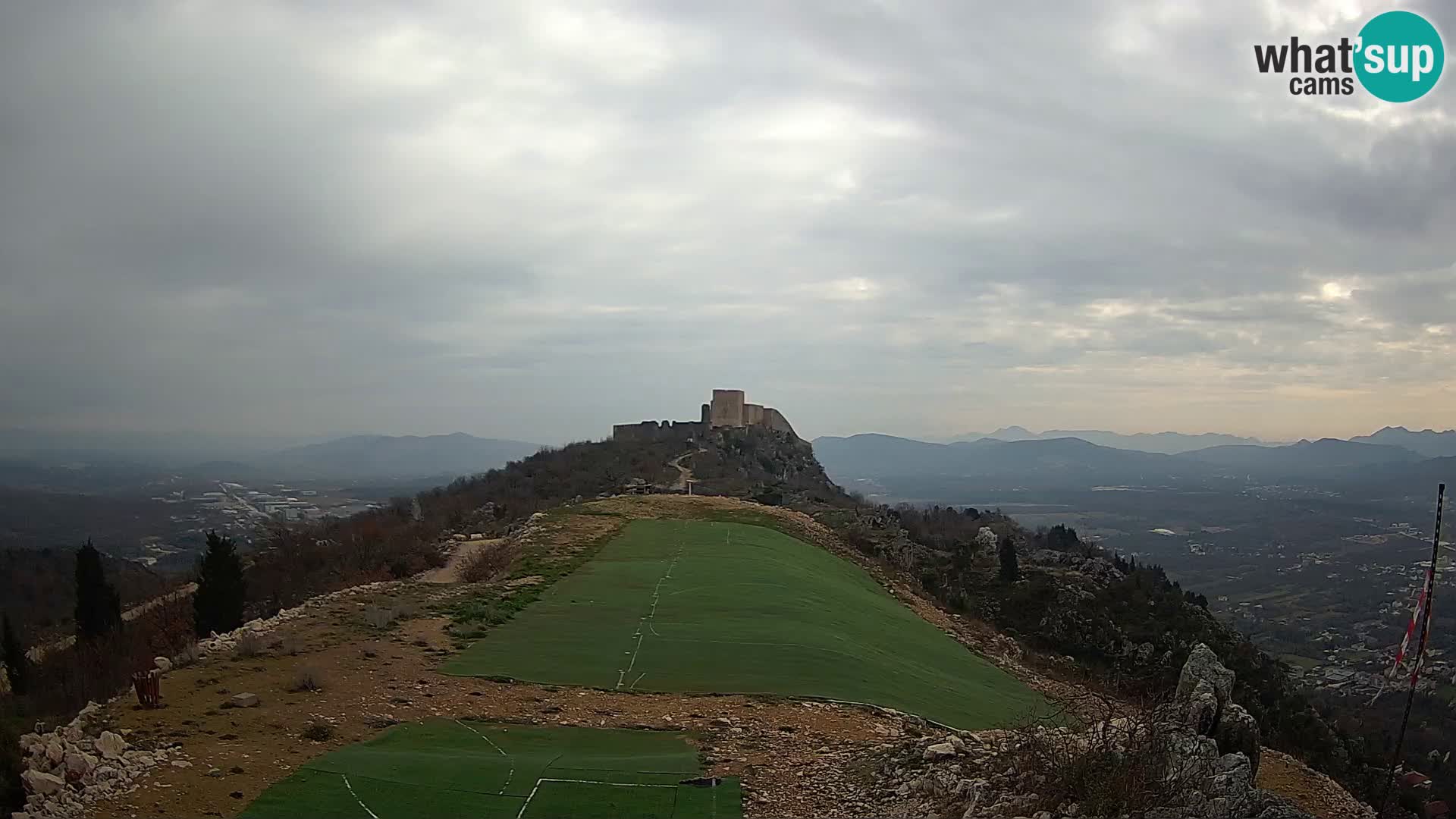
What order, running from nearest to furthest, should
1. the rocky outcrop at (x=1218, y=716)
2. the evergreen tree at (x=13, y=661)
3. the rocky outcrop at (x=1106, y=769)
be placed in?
the rocky outcrop at (x=1106, y=769)
the rocky outcrop at (x=1218, y=716)
the evergreen tree at (x=13, y=661)

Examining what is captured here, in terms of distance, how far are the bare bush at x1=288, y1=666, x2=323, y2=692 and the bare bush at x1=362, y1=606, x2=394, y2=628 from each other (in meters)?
4.20

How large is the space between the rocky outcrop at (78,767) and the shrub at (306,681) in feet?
9.05

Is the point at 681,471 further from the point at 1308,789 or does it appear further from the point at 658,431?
the point at 1308,789

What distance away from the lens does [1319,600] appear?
67.4m

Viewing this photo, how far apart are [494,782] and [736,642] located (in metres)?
8.03

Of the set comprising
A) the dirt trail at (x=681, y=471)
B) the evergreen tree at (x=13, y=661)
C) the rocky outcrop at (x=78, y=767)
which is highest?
the dirt trail at (x=681, y=471)

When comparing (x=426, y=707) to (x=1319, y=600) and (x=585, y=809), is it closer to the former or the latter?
(x=585, y=809)

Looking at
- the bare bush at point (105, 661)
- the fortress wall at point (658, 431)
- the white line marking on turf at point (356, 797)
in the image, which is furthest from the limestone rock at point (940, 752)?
the fortress wall at point (658, 431)

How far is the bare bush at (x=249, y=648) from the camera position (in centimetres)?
1372

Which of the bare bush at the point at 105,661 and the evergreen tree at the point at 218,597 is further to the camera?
the evergreen tree at the point at 218,597

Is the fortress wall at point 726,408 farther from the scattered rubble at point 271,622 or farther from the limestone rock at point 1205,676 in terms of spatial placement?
the limestone rock at point 1205,676

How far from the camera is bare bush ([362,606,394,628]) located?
16.9 metres

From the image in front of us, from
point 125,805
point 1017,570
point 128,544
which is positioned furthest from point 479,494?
point 125,805

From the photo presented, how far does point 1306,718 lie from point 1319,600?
156 ft
